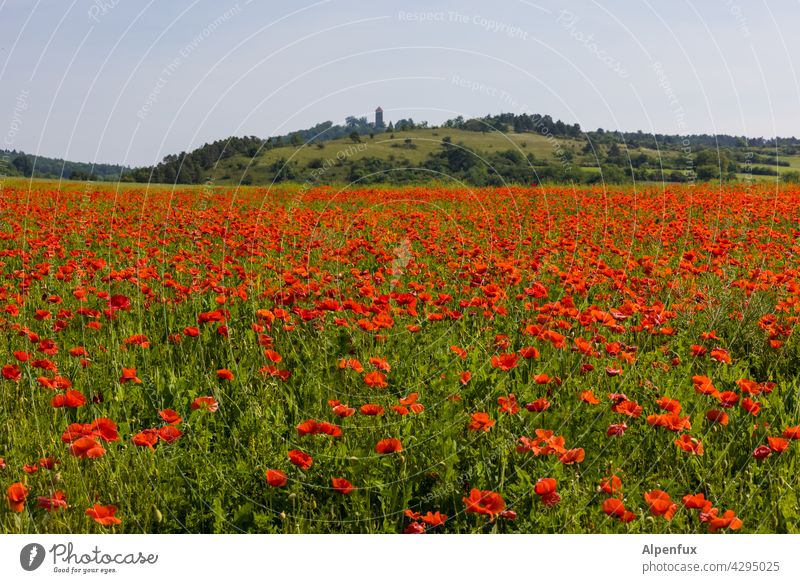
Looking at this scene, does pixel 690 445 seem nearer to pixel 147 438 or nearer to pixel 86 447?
pixel 147 438

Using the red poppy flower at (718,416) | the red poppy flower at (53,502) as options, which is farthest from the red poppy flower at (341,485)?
the red poppy flower at (718,416)

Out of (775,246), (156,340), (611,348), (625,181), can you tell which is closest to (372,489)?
(611,348)

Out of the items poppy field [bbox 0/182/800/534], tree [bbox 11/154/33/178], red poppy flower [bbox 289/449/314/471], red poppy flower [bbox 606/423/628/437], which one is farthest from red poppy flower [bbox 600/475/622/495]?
tree [bbox 11/154/33/178]

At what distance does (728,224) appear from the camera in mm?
10516

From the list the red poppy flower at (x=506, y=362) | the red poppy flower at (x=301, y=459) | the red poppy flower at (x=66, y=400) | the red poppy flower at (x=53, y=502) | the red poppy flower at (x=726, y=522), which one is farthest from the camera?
the red poppy flower at (x=506, y=362)

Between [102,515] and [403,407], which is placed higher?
[403,407]

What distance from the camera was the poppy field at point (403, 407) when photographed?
3.11m

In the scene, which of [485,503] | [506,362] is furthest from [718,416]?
[485,503]

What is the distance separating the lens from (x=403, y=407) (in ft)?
11.4

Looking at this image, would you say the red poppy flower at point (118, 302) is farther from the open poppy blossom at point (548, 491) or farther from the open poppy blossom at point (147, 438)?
the open poppy blossom at point (548, 491)

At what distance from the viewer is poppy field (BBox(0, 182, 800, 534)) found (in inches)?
122

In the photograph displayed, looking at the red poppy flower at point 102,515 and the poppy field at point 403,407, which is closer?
the red poppy flower at point 102,515

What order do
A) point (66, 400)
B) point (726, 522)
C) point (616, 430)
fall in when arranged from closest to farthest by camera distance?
1. point (726, 522)
2. point (66, 400)
3. point (616, 430)

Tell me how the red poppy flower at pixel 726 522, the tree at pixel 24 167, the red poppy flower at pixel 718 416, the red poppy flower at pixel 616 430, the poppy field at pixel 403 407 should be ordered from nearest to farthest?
1. the red poppy flower at pixel 726 522
2. the poppy field at pixel 403 407
3. the red poppy flower at pixel 616 430
4. the red poppy flower at pixel 718 416
5. the tree at pixel 24 167
